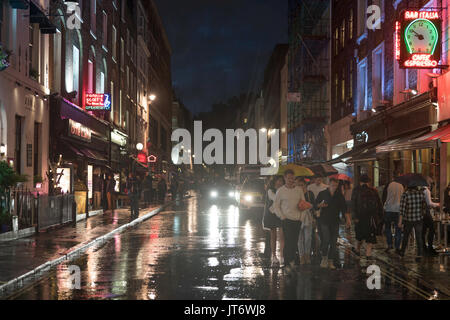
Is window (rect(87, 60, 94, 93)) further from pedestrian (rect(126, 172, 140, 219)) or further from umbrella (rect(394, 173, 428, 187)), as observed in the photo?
umbrella (rect(394, 173, 428, 187))

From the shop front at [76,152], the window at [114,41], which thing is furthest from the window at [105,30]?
the shop front at [76,152]

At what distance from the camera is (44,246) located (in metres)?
15.6

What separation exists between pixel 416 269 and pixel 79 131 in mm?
20406

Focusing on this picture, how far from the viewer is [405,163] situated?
24.8 metres

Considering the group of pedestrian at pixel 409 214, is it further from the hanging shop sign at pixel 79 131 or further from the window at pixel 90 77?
the window at pixel 90 77

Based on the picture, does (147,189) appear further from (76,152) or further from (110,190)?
(76,152)

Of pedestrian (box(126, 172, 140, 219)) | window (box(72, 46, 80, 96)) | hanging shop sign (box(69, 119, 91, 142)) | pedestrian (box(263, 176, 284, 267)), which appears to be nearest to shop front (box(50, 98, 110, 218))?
hanging shop sign (box(69, 119, 91, 142))

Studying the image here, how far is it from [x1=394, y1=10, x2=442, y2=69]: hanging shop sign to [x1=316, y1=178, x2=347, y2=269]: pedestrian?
849 centimetres

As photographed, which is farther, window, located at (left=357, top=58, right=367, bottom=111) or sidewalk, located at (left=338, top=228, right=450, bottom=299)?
window, located at (left=357, top=58, right=367, bottom=111)

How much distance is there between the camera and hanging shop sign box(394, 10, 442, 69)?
65.6 feet

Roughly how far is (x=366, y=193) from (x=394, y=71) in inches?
501

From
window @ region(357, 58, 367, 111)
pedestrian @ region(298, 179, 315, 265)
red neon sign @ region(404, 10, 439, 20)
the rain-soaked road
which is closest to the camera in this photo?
the rain-soaked road

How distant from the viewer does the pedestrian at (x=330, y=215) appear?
43.1 ft

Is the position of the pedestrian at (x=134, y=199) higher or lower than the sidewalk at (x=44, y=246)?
higher
